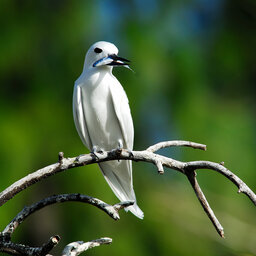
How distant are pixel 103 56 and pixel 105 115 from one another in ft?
1.81

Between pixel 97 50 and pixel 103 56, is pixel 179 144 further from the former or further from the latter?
pixel 97 50

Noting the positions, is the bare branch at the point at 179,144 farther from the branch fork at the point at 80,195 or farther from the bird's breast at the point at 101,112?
the bird's breast at the point at 101,112

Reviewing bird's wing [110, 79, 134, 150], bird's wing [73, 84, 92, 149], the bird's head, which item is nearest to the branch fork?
the bird's head

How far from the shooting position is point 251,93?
11.6 meters

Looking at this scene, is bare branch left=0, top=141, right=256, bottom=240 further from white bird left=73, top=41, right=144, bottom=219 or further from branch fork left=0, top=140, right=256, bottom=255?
white bird left=73, top=41, right=144, bottom=219

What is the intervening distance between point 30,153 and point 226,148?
A: 3.26 metres

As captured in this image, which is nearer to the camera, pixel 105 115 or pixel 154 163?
pixel 154 163

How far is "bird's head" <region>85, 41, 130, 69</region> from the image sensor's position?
4.62 m

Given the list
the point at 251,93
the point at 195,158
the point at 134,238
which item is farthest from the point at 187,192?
the point at 251,93

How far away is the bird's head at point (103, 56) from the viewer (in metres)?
4.62

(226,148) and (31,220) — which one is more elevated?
(226,148)

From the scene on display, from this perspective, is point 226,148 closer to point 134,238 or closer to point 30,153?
point 134,238

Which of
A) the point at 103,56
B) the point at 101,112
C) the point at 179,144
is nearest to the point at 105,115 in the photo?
the point at 101,112

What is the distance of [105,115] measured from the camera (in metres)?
5.02
